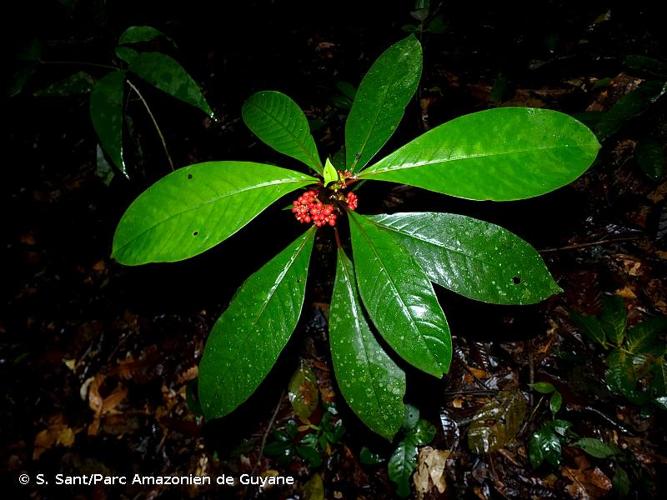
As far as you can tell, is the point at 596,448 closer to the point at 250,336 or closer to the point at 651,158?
the point at 651,158

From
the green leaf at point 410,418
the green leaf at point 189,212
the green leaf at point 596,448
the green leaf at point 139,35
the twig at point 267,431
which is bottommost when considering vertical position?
the twig at point 267,431

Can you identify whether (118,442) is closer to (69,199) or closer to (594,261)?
(69,199)

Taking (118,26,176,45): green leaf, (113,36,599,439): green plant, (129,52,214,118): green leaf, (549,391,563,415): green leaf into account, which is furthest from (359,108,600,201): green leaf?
(118,26,176,45): green leaf

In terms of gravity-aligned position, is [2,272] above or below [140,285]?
below

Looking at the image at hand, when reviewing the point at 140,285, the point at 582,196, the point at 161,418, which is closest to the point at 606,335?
the point at 582,196

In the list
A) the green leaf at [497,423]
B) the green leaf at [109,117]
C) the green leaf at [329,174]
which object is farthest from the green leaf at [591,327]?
the green leaf at [109,117]

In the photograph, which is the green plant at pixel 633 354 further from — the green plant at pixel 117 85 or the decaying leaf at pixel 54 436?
the decaying leaf at pixel 54 436
